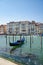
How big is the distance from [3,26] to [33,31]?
2403 centimetres

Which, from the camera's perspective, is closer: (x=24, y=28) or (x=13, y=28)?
(x=24, y=28)

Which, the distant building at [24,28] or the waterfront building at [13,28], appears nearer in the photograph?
the distant building at [24,28]

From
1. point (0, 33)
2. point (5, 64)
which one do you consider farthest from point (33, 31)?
point (5, 64)

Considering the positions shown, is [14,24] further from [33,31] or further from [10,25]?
[33,31]

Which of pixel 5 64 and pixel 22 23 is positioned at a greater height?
pixel 22 23

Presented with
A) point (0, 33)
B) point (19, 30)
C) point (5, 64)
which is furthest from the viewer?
point (0, 33)

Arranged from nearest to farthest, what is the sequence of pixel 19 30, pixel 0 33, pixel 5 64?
pixel 5 64
pixel 19 30
pixel 0 33

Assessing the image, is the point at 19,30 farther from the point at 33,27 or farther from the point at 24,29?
the point at 33,27

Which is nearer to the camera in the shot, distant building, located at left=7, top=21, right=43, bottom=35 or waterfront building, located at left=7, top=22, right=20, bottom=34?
distant building, located at left=7, top=21, right=43, bottom=35

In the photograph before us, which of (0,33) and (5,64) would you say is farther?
(0,33)

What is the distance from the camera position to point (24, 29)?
305 ft

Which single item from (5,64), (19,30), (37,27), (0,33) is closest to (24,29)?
(19,30)

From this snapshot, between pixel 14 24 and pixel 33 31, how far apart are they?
1213 cm

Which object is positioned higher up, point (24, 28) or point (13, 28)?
point (13, 28)
